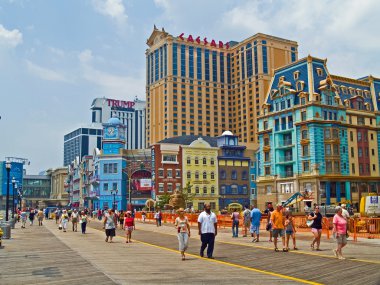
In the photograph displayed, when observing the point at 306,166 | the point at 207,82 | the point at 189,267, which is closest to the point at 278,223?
the point at 189,267

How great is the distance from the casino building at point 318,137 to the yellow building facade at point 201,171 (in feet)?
52.3

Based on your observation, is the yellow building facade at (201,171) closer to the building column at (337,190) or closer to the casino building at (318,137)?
the casino building at (318,137)

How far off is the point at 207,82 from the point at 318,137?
91.2 m

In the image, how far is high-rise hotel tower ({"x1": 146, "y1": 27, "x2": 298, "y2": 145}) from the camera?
449 ft

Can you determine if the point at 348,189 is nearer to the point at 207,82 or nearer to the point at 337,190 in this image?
the point at 337,190

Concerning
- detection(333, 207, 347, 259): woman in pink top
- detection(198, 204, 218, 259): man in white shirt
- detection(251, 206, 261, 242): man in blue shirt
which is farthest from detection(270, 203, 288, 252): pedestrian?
detection(251, 206, 261, 242): man in blue shirt

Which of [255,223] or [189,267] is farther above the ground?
[255,223]

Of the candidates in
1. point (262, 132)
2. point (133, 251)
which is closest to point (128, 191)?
point (262, 132)

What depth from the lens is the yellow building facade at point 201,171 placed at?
78125mm

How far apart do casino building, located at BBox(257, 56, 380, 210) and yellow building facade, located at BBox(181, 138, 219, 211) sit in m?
15.9

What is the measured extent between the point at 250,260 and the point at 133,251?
5.68 m

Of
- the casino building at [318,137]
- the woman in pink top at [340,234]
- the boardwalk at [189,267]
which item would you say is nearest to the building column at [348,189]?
the casino building at [318,137]

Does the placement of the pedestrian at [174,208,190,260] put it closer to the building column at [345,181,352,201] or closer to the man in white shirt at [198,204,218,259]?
the man in white shirt at [198,204,218,259]

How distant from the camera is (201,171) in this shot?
79188 millimetres
